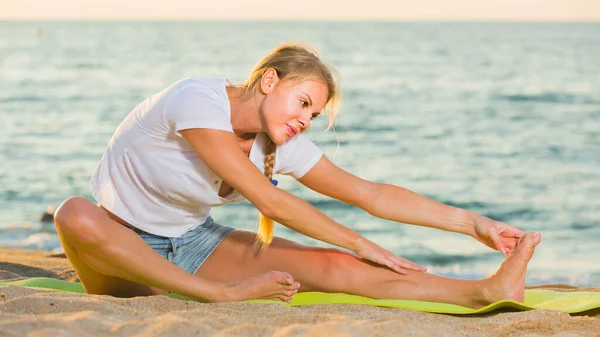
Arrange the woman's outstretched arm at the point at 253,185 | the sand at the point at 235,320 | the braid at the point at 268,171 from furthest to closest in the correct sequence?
1. the braid at the point at 268,171
2. the woman's outstretched arm at the point at 253,185
3. the sand at the point at 235,320

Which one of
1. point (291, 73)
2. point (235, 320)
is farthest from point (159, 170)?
point (235, 320)

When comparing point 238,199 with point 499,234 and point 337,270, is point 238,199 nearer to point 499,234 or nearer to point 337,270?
point 337,270

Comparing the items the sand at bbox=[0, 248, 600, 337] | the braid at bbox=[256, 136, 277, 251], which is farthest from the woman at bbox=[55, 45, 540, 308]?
the sand at bbox=[0, 248, 600, 337]

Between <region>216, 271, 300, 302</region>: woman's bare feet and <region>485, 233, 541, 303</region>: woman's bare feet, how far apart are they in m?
0.79

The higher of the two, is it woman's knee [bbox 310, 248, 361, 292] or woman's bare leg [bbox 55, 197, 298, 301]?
woman's knee [bbox 310, 248, 361, 292]

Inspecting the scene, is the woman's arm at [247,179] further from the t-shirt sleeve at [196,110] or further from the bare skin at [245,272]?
the bare skin at [245,272]

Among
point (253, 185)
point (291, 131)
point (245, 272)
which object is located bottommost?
point (245, 272)

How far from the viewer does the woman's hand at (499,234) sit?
3301 millimetres

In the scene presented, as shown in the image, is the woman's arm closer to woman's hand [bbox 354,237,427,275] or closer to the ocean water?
woman's hand [bbox 354,237,427,275]

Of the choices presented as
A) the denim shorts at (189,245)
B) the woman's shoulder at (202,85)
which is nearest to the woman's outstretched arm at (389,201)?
the denim shorts at (189,245)

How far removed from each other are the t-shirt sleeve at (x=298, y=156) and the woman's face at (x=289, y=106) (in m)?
0.22

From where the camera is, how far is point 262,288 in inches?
120

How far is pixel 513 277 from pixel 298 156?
3.29 ft

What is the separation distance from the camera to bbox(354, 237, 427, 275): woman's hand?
3174 mm
